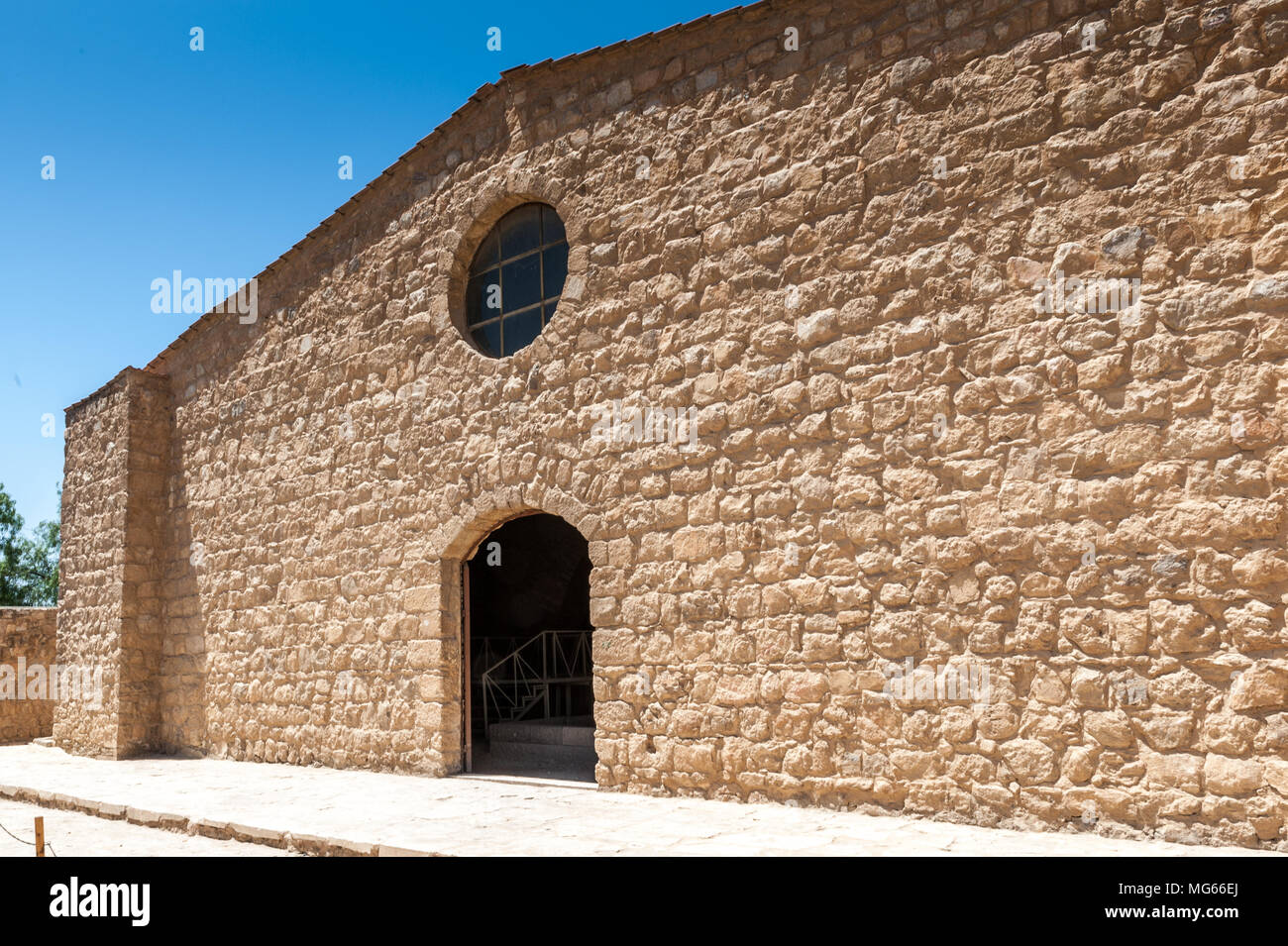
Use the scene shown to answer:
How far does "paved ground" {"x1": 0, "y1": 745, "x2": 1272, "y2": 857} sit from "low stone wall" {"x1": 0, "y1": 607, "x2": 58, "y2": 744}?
6.03 metres

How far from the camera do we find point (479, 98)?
7840 mm

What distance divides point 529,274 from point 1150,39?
442 centimetres

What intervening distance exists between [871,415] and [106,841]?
16.6ft

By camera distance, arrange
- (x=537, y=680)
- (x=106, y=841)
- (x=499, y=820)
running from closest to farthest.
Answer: (x=499, y=820)
(x=106, y=841)
(x=537, y=680)

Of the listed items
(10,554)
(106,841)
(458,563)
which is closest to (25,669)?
(458,563)

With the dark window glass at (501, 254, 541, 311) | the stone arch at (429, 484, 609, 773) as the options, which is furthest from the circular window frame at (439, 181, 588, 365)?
the stone arch at (429, 484, 609, 773)

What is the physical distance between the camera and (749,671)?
5.90m

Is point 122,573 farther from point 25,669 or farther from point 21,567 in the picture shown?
point 21,567

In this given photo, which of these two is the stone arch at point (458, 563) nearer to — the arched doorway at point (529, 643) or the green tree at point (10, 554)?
the arched doorway at point (529, 643)

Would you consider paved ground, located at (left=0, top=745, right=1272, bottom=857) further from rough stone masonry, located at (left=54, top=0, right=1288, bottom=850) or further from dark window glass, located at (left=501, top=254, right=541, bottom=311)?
dark window glass, located at (left=501, top=254, right=541, bottom=311)

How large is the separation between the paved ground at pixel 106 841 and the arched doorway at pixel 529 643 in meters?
2.87
